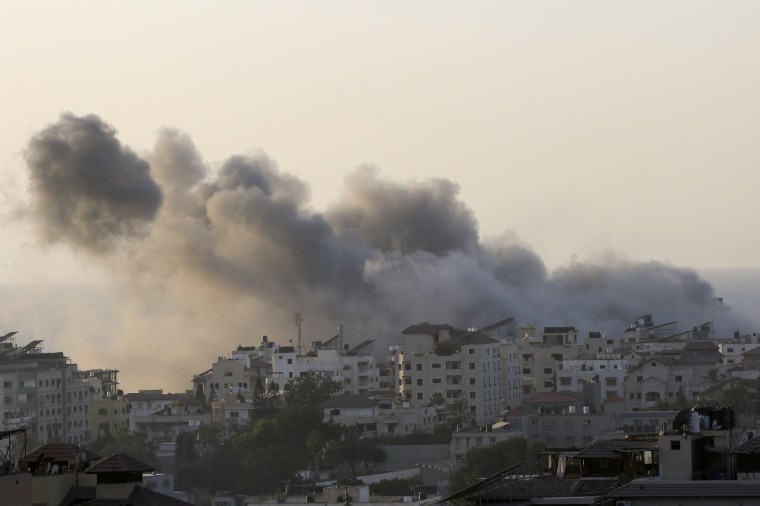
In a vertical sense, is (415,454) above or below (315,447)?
below

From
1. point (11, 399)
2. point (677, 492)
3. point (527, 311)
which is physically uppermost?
point (527, 311)

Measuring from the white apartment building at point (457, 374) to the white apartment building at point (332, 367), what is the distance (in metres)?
4.47

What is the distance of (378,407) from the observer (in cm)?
A: 8869

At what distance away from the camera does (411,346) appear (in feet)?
326

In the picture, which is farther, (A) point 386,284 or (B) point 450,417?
(A) point 386,284

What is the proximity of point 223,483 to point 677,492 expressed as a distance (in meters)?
51.7

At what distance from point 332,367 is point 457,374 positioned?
8632 mm

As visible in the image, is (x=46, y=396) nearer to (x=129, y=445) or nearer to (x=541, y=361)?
(x=129, y=445)

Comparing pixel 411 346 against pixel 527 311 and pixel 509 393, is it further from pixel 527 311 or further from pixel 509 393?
pixel 527 311

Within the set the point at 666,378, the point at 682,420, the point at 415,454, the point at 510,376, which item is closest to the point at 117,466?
the point at 682,420

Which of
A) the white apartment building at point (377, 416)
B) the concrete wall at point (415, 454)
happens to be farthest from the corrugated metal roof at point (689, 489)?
the white apartment building at point (377, 416)

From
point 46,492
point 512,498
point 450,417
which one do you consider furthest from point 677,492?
point 450,417

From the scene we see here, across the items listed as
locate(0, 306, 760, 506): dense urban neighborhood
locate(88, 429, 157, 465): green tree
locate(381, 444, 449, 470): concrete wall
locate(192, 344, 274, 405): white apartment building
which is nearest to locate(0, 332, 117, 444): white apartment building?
locate(0, 306, 760, 506): dense urban neighborhood

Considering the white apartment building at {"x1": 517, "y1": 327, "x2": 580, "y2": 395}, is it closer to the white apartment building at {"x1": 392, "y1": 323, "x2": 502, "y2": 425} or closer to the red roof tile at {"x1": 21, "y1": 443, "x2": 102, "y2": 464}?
the white apartment building at {"x1": 392, "y1": 323, "x2": 502, "y2": 425}
